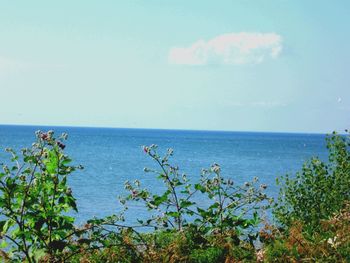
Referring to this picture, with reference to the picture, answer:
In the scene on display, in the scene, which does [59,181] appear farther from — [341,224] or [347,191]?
[347,191]

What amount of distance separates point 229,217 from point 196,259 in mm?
1346

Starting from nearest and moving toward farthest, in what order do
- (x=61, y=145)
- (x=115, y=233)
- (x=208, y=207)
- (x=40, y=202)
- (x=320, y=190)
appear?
(x=61, y=145) < (x=40, y=202) < (x=115, y=233) < (x=208, y=207) < (x=320, y=190)

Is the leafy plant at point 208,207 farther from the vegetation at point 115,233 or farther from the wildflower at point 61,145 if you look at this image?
the wildflower at point 61,145

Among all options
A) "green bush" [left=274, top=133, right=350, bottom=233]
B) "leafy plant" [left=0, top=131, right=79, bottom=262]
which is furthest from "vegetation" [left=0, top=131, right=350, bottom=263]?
"green bush" [left=274, top=133, right=350, bottom=233]

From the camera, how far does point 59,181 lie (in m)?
6.46

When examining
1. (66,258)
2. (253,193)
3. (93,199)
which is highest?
(253,193)

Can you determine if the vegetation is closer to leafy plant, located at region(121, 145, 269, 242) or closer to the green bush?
leafy plant, located at region(121, 145, 269, 242)

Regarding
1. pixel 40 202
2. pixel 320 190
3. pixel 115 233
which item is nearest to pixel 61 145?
pixel 40 202

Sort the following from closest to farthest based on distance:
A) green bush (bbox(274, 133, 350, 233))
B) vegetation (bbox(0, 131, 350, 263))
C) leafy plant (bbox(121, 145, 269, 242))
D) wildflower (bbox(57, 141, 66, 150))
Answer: wildflower (bbox(57, 141, 66, 150)) → vegetation (bbox(0, 131, 350, 263)) → leafy plant (bbox(121, 145, 269, 242)) → green bush (bbox(274, 133, 350, 233))

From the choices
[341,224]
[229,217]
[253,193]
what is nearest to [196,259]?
[229,217]

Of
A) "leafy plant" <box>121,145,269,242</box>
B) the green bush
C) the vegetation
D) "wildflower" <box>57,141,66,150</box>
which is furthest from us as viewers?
the green bush

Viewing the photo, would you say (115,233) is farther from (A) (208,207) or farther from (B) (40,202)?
(A) (208,207)

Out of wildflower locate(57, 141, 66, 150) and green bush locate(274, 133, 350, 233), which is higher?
wildflower locate(57, 141, 66, 150)

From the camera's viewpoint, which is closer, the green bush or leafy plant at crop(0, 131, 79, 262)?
leafy plant at crop(0, 131, 79, 262)
